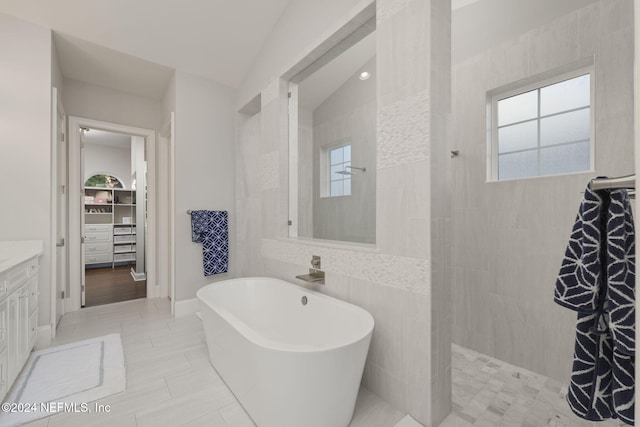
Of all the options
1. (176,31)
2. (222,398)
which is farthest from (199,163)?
(222,398)

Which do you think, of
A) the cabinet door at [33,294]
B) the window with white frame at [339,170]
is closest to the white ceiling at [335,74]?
the window with white frame at [339,170]

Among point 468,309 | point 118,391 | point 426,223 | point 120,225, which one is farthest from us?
point 120,225

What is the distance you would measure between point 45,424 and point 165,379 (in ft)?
1.91

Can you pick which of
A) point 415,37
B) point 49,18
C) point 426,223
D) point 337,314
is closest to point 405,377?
point 337,314

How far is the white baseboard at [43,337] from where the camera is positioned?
94.0 inches

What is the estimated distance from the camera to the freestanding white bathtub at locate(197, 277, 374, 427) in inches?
50.4

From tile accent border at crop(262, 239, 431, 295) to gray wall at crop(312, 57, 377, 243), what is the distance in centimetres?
18

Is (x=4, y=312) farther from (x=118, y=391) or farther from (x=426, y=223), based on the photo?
(x=426, y=223)

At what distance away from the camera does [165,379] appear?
193cm

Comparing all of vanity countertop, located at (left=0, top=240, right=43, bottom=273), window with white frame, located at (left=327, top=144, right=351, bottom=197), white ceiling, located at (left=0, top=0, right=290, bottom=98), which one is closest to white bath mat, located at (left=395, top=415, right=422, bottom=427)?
window with white frame, located at (left=327, top=144, right=351, bottom=197)

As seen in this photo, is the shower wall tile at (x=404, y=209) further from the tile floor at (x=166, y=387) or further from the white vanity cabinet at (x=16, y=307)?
the white vanity cabinet at (x=16, y=307)

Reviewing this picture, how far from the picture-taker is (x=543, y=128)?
208cm

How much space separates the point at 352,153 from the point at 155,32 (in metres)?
2.31

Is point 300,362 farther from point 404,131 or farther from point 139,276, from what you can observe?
point 139,276
